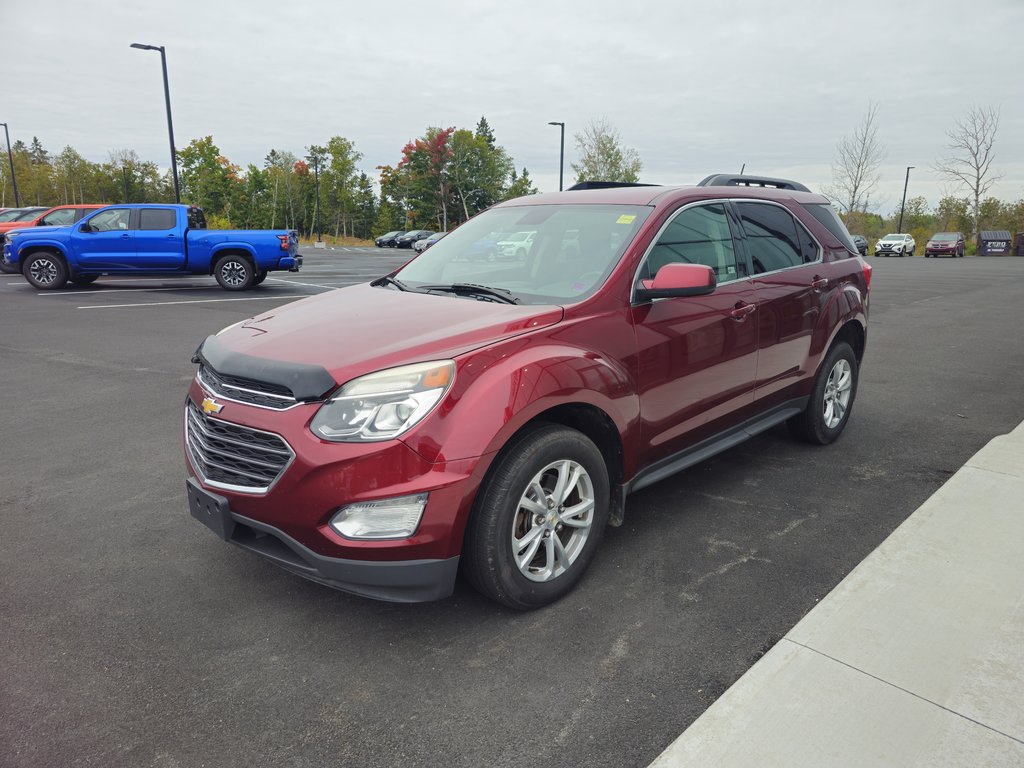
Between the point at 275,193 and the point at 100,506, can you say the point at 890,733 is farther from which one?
the point at 275,193

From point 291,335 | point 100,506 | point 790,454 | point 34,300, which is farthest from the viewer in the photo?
point 34,300

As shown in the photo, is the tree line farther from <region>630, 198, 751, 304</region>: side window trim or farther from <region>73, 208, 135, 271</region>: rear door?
<region>630, 198, 751, 304</region>: side window trim

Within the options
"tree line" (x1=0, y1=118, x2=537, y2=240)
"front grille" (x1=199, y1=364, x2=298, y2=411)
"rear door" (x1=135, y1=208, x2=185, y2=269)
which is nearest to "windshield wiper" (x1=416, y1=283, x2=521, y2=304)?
"front grille" (x1=199, y1=364, x2=298, y2=411)

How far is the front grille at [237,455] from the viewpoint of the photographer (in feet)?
8.78

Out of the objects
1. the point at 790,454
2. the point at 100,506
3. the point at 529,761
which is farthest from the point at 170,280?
the point at 529,761

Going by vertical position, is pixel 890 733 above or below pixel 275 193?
below

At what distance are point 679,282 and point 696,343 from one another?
487 millimetres

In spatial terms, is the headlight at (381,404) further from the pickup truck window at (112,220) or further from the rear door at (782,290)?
the pickup truck window at (112,220)

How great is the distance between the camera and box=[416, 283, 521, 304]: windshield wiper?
3.40m

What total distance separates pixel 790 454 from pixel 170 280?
1875cm

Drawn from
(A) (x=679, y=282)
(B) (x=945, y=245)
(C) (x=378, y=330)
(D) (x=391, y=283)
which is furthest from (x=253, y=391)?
(B) (x=945, y=245)

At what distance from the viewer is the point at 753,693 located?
2469 mm

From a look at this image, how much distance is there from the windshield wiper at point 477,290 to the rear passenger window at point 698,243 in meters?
0.65

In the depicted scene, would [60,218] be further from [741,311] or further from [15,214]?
[741,311]
